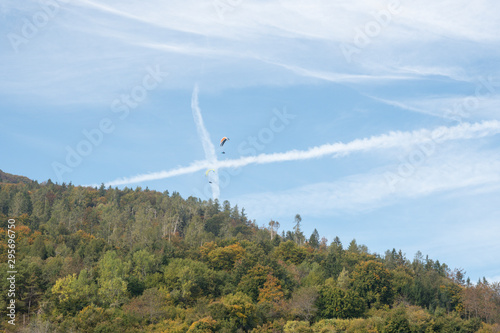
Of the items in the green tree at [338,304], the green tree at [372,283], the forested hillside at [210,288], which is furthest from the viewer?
the green tree at [372,283]

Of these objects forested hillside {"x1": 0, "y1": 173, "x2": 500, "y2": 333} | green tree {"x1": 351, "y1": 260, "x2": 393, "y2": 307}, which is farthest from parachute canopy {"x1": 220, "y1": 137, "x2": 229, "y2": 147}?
green tree {"x1": 351, "y1": 260, "x2": 393, "y2": 307}

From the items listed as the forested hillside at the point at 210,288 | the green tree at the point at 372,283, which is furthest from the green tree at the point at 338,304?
the green tree at the point at 372,283

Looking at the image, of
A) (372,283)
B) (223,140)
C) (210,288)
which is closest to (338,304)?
(372,283)

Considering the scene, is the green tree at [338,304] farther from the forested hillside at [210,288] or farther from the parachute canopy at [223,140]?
the parachute canopy at [223,140]

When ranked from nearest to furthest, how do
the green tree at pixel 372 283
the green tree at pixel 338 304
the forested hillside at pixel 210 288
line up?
the forested hillside at pixel 210 288 → the green tree at pixel 338 304 → the green tree at pixel 372 283

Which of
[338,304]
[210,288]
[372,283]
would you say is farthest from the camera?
[372,283]

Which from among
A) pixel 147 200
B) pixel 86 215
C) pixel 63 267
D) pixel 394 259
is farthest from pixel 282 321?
pixel 147 200

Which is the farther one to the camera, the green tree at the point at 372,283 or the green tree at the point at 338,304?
the green tree at the point at 372,283

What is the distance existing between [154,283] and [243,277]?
14237mm

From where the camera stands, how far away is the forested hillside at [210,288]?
68812 millimetres

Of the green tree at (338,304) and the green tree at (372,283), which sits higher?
the green tree at (372,283)

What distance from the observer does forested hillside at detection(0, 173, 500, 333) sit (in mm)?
68812

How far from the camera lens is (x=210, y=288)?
85.2m

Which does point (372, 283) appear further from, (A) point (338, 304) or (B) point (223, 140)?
(B) point (223, 140)
